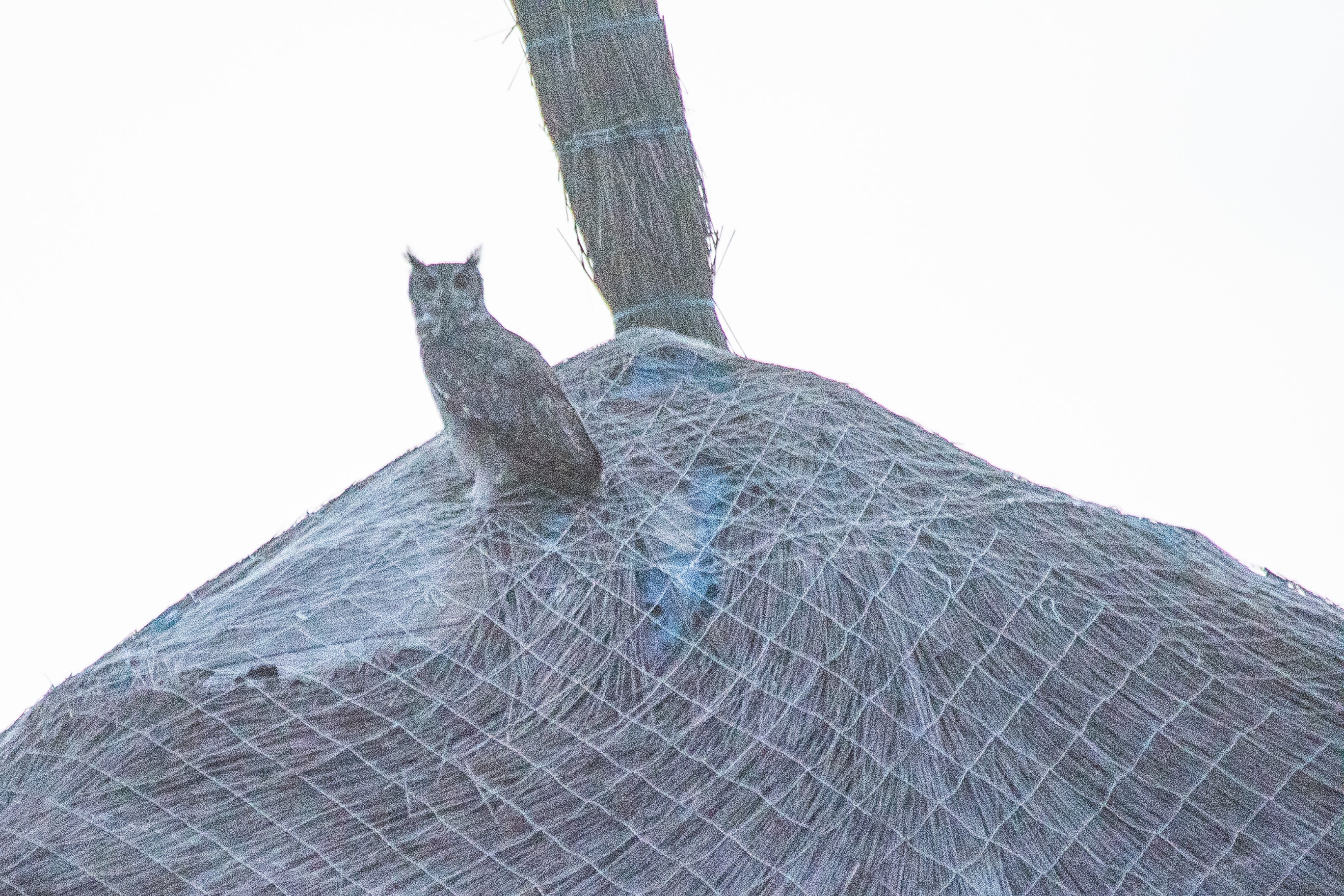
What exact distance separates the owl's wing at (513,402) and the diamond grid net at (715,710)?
12 cm

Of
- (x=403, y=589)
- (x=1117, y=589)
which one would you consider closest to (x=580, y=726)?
(x=403, y=589)

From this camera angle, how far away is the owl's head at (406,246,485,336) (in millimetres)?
3502

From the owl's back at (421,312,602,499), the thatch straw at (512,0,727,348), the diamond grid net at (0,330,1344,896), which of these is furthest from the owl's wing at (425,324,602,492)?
the thatch straw at (512,0,727,348)

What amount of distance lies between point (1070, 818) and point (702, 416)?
117cm

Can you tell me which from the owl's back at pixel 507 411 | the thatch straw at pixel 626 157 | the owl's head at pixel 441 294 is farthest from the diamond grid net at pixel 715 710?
the thatch straw at pixel 626 157

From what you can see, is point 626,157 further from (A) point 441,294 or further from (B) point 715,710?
(B) point 715,710

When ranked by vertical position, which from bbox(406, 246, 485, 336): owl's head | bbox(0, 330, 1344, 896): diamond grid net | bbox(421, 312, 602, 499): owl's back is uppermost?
bbox(406, 246, 485, 336): owl's head

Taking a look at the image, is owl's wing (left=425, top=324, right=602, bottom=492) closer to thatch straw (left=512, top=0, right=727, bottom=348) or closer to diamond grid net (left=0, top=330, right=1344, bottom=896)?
diamond grid net (left=0, top=330, right=1344, bottom=896)

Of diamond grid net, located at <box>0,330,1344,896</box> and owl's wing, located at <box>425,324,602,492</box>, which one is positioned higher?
owl's wing, located at <box>425,324,602,492</box>

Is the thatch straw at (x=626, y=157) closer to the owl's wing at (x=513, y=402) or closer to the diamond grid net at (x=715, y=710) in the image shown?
the diamond grid net at (x=715, y=710)

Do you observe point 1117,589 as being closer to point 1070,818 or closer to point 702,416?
point 1070,818

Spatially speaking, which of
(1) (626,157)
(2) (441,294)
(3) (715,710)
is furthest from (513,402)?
(1) (626,157)

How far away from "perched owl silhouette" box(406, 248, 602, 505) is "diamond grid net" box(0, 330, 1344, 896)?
0.30 ft

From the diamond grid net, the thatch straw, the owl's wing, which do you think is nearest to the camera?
the diamond grid net
